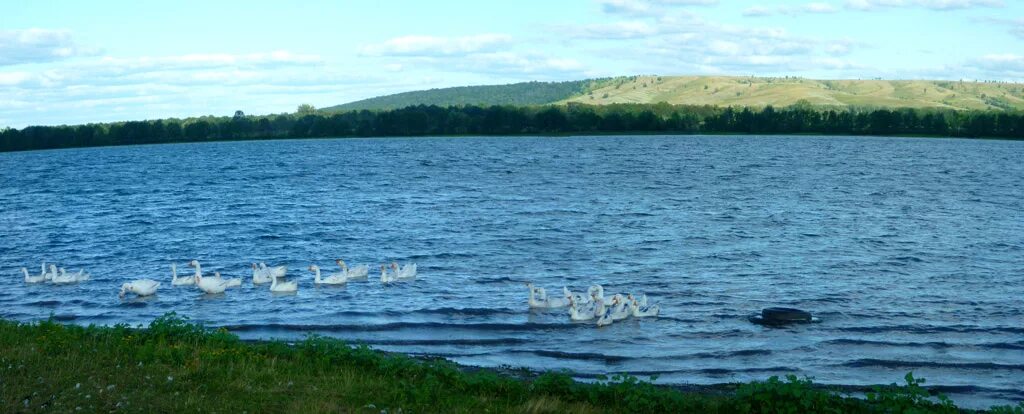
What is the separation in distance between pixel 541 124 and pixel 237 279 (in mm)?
156568

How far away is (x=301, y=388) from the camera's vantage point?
1311 cm

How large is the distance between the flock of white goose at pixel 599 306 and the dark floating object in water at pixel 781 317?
2671mm

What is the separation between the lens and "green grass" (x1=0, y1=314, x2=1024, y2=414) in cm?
1221

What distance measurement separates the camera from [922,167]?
294ft

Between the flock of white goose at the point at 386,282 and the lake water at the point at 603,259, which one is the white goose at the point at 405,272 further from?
the lake water at the point at 603,259

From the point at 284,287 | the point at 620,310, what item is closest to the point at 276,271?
the point at 284,287

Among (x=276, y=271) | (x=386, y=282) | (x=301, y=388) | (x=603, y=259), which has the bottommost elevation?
(x=603, y=259)

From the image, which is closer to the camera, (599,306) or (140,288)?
(599,306)

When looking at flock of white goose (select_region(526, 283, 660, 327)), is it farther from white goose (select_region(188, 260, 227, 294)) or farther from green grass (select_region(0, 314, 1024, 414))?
white goose (select_region(188, 260, 227, 294))

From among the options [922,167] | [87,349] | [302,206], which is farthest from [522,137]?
[87,349]

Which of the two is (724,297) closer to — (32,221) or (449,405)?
A: (449,405)

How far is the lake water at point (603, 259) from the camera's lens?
20.8 meters

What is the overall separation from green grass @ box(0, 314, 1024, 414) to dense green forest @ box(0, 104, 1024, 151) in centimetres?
15952

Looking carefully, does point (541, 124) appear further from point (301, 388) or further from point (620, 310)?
point (301, 388)
